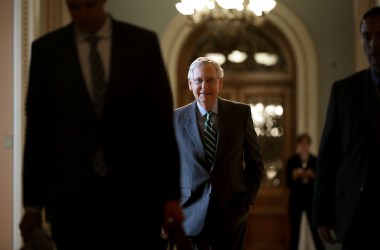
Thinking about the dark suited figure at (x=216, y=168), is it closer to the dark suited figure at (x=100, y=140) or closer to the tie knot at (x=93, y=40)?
the dark suited figure at (x=100, y=140)

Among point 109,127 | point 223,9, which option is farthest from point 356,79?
point 223,9

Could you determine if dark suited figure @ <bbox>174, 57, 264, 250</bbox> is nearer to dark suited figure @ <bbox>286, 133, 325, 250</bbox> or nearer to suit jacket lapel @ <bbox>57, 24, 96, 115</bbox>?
suit jacket lapel @ <bbox>57, 24, 96, 115</bbox>

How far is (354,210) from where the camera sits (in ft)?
10.1

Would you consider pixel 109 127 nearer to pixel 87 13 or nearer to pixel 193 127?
pixel 87 13

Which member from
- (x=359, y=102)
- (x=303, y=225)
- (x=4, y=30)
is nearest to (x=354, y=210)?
(x=359, y=102)

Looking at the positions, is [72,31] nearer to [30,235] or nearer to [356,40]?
[30,235]

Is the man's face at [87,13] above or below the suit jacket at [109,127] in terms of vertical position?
above

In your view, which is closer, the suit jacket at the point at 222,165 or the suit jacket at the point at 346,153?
the suit jacket at the point at 346,153

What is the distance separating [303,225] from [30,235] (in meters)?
7.65

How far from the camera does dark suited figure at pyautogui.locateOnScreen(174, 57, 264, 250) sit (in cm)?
430

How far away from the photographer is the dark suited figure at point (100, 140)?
8.48ft

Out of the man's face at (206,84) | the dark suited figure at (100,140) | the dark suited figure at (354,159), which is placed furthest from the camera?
the man's face at (206,84)

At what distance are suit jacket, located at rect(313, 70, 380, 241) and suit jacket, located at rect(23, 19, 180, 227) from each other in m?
0.85

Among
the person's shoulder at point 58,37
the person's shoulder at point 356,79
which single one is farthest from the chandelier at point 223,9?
the person's shoulder at point 58,37
